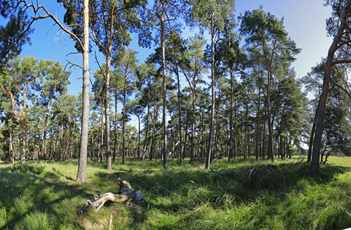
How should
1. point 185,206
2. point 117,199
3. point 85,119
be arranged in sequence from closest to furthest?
point 117,199 < point 185,206 < point 85,119

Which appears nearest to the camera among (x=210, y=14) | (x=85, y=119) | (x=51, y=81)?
(x=85, y=119)

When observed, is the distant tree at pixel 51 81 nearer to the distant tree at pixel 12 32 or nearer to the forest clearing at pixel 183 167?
the forest clearing at pixel 183 167

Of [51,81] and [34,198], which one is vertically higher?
[51,81]

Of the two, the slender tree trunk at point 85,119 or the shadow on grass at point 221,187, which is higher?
the slender tree trunk at point 85,119

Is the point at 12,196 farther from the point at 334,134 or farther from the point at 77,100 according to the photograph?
the point at 77,100

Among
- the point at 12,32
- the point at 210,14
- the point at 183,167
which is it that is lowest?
the point at 183,167

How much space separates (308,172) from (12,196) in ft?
38.7

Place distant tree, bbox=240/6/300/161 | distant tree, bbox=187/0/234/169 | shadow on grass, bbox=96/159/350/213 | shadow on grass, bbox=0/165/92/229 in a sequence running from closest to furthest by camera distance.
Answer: shadow on grass, bbox=0/165/92/229 → shadow on grass, bbox=96/159/350/213 → distant tree, bbox=187/0/234/169 → distant tree, bbox=240/6/300/161

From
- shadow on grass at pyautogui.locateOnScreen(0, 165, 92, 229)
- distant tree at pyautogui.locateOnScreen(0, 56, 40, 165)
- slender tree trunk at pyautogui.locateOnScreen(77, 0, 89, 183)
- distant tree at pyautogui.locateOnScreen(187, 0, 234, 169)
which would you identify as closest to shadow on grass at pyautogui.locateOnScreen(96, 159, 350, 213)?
slender tree trunk at pyautogui.locateOnScreen(77, 0, 89, 183)

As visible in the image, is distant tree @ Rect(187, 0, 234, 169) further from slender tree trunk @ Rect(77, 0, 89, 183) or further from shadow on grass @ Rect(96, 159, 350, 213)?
slender tree trunk @ Rect(77, 0, 89, 183)

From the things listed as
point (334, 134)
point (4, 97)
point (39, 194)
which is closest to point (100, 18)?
point (39, 194)

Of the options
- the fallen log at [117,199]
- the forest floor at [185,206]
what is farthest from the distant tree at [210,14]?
the fallen log at [117,199]

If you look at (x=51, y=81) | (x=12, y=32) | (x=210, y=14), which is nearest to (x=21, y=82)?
(x=51, y=81)

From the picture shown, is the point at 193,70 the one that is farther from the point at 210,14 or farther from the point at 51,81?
the point at 51,81
